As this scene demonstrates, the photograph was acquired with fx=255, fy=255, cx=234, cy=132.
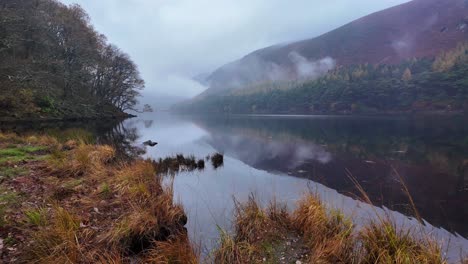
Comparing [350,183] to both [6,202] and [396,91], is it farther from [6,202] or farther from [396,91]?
[396,91]

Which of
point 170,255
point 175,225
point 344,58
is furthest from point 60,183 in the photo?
point 344,58

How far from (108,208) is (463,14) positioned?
210 meters

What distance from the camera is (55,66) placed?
1223 inches

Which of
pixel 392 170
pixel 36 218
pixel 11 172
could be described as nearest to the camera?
pixel 36 218

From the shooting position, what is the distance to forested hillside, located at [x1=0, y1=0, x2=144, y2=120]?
56.0 ft

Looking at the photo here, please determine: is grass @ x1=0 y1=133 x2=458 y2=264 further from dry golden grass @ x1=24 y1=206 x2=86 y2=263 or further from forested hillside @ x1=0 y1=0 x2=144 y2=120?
forested hillside @ x1=0 y1=0 x2=144 y2=120

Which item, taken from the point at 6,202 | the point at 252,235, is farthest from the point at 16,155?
the point at 252,235

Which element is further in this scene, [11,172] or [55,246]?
[11,172]

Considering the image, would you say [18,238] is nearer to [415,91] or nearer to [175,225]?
[175,225]

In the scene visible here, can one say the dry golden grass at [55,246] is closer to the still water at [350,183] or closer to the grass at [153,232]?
the grass at [153,232]

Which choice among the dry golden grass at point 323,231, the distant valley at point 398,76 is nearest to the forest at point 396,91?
the distant valley at point 398,76

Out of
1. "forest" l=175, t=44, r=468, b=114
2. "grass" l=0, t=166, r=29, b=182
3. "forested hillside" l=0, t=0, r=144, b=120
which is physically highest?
"forested hillside" l=0, t=0, r=144, b=120

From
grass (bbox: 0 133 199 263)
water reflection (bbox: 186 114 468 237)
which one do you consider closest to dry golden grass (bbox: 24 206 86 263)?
grass (bbox: 0 133 199 263)

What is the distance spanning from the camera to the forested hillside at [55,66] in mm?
17062
